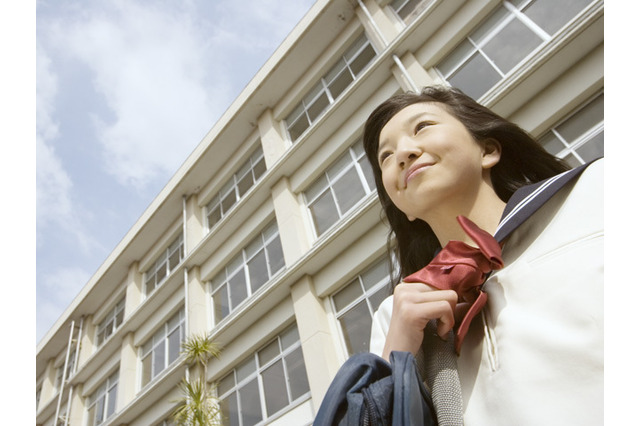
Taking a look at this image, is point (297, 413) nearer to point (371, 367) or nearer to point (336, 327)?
point (336, 327)

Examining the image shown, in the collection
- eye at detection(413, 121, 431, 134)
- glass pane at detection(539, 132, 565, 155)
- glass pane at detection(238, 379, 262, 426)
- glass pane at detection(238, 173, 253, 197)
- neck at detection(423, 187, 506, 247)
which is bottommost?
neck at detection(423, 187, 506, 247)

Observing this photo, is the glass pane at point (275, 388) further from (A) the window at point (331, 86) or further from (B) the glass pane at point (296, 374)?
(A) the window at point (331, 86)

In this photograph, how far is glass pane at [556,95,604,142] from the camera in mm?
6406

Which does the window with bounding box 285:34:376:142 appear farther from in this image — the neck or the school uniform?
the school uniform

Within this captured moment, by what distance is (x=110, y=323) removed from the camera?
1711cm

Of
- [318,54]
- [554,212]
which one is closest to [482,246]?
[554,212]

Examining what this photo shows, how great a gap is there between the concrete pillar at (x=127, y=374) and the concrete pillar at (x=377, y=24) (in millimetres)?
12194

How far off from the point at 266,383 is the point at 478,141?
904cm

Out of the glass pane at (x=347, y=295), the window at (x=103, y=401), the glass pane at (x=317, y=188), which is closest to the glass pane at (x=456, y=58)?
the glass pane at (x=317, y=188)

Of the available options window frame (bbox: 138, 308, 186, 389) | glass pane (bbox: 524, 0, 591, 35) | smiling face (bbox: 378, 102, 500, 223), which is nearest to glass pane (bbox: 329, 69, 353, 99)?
glass pane (bbox: 524, 0, 591, 35)

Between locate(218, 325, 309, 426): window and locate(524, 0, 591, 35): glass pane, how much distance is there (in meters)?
7.78

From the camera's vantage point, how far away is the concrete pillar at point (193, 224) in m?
13.6

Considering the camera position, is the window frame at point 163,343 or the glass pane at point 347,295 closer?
the glass pane at point 347,295

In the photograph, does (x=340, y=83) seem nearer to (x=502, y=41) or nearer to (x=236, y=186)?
(x=502, y=41)
